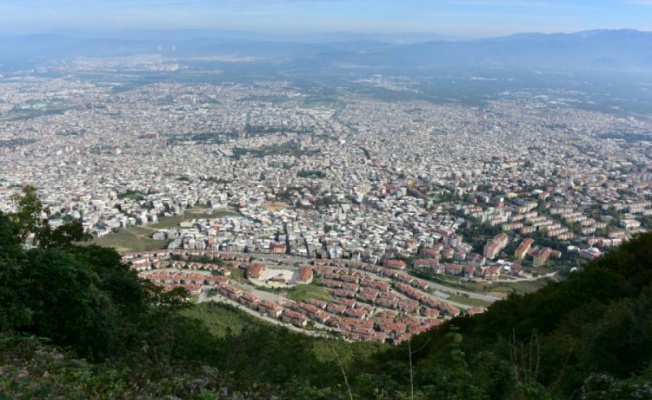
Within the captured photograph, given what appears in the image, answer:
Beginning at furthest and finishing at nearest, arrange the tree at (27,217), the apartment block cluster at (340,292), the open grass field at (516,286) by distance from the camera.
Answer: the open grass field at (516,286) < the apartment block cluster at (340,292) < the tree at (27,217)

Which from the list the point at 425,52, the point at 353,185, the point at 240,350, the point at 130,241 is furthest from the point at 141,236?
the point at 425,52

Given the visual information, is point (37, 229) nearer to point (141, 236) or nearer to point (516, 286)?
point (141, 236)

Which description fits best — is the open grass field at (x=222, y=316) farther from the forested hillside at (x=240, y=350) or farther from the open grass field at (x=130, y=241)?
the open grass field at (x=130, y=241)

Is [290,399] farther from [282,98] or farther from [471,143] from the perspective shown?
[282,98]

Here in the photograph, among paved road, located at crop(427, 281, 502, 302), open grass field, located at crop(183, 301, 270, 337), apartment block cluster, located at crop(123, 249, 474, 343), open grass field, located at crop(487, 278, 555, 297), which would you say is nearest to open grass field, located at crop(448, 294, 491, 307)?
paved road, located at crop(427, 281, 502, 302)

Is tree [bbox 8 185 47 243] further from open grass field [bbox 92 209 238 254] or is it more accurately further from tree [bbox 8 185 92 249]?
open grass field [bbox 92 209 238 254]

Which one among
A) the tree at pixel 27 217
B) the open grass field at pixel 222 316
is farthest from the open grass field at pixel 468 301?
the tree at pixel 27 217


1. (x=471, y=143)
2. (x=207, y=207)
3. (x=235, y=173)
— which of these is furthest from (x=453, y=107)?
(x=207, y=207)

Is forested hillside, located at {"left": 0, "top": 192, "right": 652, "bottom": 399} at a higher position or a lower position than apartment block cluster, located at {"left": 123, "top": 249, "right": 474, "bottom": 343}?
higher
